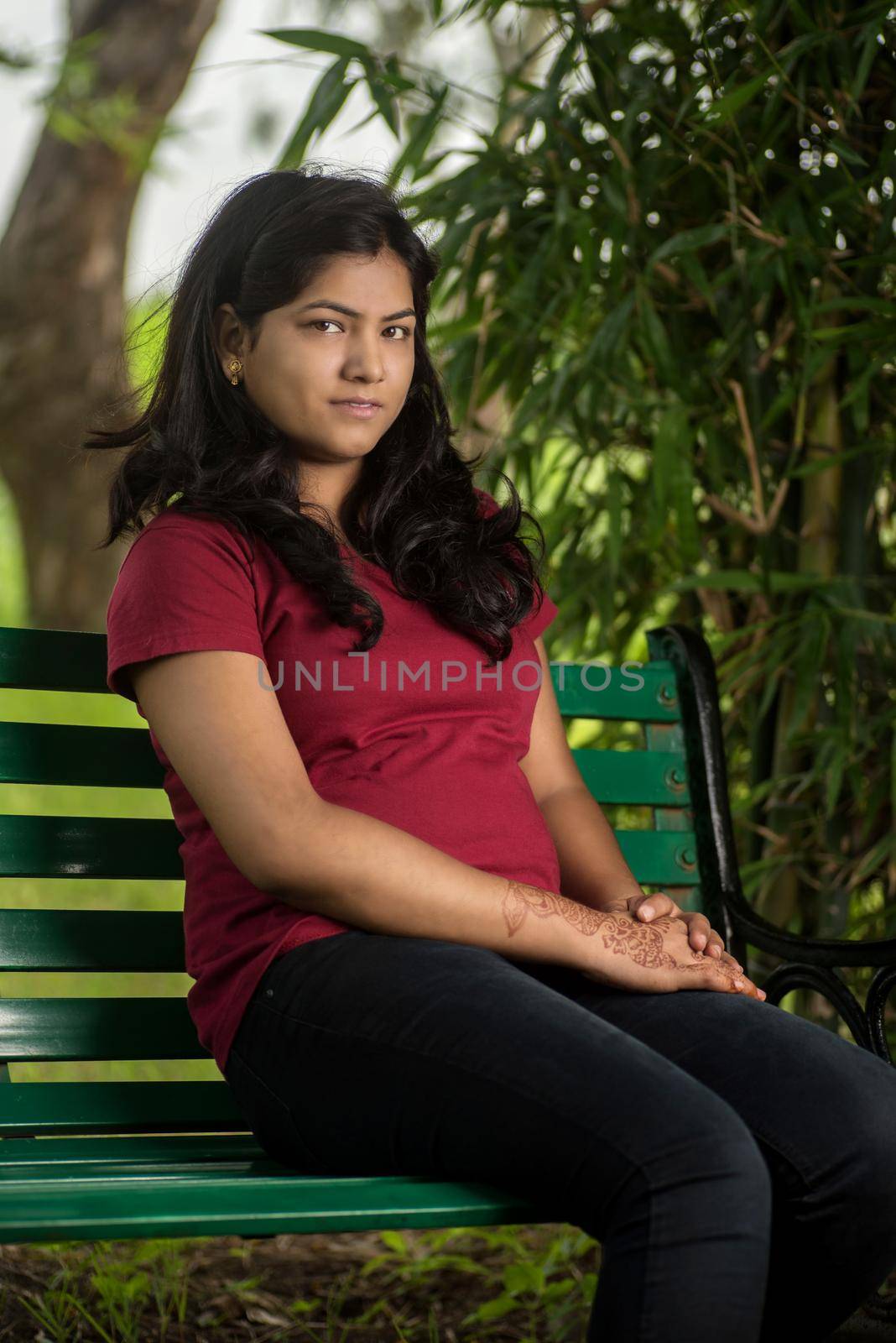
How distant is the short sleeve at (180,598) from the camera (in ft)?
4.86

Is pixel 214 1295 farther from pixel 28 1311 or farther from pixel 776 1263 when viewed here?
pixel 776 1263

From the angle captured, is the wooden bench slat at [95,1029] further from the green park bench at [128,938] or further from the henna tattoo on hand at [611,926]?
the henna tattoo on hand at [611,926]

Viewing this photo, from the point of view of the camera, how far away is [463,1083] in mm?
1322

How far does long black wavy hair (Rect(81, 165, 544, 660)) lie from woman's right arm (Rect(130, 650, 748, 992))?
0.19m

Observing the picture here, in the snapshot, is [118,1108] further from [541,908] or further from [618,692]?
[618,692]

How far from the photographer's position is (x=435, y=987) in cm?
139

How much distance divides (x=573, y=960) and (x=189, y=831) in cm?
46

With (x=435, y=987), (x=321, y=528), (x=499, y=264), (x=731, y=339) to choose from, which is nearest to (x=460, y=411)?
(x=499, y=264)

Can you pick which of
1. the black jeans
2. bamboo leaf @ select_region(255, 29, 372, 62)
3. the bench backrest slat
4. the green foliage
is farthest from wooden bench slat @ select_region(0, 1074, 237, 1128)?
bamboo leaf @ select_region(255, 29, 372, 62)

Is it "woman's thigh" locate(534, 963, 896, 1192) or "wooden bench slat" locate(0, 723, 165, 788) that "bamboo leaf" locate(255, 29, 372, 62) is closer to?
"wooden bench slat" locate(0, 723, 165, 788)

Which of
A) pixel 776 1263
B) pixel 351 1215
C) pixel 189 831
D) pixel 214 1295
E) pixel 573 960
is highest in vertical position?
pixel 189 831

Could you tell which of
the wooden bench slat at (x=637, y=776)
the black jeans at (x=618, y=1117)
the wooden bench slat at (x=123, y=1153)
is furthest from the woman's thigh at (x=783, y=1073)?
the wooden bench slat at (x=637, y=776)

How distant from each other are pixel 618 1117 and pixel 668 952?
37cm

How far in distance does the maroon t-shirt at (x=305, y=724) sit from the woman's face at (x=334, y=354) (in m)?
0.17
